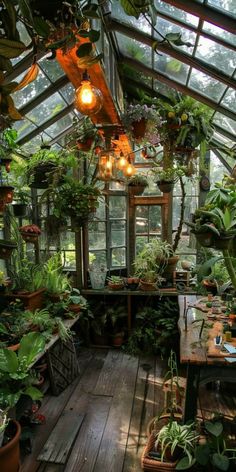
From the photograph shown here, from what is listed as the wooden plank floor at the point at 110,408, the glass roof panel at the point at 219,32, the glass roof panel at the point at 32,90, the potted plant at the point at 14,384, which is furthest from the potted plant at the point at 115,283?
the glass roof panel at the point at 219,32

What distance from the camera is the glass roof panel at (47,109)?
3.11m

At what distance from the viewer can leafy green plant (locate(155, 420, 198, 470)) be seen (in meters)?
1.95

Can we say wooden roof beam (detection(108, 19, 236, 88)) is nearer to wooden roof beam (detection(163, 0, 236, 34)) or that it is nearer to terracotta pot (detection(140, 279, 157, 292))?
wooden roof beam (detection(163, 0, 236, 34))

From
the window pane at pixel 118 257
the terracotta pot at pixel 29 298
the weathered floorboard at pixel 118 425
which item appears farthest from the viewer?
the window pane at pixel 118 257

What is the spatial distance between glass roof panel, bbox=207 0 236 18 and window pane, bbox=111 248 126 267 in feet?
9.36

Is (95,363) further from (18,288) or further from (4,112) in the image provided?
(4,112)

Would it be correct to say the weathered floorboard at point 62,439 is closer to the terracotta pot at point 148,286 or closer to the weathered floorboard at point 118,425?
the weathered floorboard at point 118,425

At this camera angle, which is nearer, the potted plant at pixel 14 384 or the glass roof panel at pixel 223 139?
the potted plant at pixel 14 384

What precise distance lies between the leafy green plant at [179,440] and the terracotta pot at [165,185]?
2515 millimetres

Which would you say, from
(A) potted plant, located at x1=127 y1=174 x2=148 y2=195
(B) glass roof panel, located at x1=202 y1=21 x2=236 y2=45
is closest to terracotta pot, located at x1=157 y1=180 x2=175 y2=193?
(A) potted plant, located at x1=127 y1=174 x2=148 y2=195

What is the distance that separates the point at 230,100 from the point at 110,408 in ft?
9.41

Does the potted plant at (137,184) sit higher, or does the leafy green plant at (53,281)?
the potted plant at (137,184)

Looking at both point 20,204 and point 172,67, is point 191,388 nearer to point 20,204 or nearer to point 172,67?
point 20,204

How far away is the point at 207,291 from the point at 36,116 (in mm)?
2569
